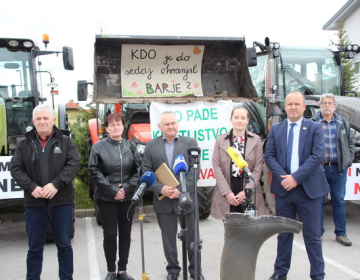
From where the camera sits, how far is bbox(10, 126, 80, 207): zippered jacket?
3629 millimetres

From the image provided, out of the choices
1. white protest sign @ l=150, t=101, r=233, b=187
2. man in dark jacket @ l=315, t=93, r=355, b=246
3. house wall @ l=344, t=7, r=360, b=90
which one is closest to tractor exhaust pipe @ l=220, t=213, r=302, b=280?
white protest sign @ l=150, t=101, r=233, b=187

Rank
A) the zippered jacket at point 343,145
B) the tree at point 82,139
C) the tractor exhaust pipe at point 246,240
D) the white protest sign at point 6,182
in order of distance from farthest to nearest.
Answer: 1. the tree at point 82,139
2. the zippered jacket at point 343,145
3. the white protest sign at point 6,182
4. the tractor exhaust pipe at point 246,240

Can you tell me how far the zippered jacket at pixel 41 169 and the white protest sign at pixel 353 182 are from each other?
4.01 metres

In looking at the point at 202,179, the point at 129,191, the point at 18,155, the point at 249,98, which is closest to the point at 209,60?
the point at 249,98

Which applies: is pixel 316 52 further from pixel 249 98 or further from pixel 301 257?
pixel 301 257

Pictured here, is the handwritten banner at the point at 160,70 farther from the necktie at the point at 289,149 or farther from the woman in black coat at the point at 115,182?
the necktie at the point at 289,149

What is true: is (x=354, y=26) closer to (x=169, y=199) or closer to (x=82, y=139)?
(x=82, y=139)

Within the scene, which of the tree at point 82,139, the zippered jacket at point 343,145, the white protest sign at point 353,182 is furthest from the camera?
the tree at point 82,139

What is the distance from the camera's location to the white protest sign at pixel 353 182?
578 centimetres

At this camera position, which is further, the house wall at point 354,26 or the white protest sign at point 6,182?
the house wall at point 354,26

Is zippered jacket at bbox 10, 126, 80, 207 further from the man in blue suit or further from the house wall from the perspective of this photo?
the house wall

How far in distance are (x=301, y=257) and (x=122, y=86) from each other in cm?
336

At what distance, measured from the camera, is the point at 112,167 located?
13.1 feet

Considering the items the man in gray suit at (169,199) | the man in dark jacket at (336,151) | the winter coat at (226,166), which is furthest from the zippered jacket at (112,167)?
the man in dark jacket at (336,151)
